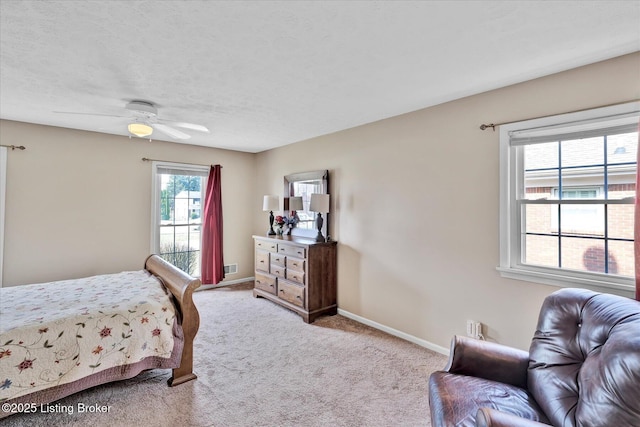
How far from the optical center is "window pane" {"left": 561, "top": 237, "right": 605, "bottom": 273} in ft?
6.82

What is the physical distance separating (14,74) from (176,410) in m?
2.71

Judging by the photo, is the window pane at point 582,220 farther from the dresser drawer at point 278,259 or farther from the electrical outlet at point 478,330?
the dresser drawer at point 278,259

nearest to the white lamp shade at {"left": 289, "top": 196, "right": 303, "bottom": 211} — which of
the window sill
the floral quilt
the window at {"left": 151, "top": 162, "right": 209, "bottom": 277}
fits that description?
the window at {"left": 151, "top": 162, "right": 209, "bottom": 277}

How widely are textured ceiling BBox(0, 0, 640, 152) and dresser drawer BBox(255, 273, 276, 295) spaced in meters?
2.36

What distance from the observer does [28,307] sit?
2.17m

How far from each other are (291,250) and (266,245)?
62 centimetres

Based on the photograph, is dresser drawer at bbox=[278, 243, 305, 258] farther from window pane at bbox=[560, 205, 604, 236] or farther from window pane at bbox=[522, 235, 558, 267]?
window pane at bbox=[560, 205, 604, 236]

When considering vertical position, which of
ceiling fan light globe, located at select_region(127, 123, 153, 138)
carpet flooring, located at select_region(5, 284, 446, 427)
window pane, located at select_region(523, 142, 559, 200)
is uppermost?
ceiling fan light globe, located at select_region(127, 123, 153, 138)

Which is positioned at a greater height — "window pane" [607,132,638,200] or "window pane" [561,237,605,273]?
"window pane" [607,132,638,200]

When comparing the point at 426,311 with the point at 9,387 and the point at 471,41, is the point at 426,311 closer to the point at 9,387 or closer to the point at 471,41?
the point at 471,41

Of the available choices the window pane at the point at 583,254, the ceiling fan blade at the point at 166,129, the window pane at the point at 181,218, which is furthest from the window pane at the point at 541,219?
the window pane at the point at 181,218

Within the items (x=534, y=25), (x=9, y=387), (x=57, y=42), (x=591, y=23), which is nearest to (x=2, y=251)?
(x=9, y=387)

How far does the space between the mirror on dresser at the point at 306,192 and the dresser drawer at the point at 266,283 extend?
30.0 inches

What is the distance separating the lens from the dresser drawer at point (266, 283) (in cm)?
411
